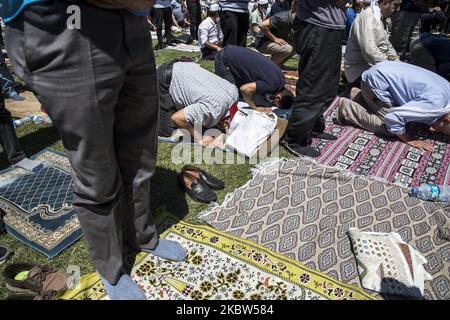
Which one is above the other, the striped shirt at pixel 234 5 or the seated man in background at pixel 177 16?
the striped shirt at pixel 234 5

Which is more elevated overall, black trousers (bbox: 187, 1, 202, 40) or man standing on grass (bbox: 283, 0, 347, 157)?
man standing on grass (bbox: 283, 0, 347, 157)

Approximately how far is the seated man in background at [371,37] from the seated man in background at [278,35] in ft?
5.30

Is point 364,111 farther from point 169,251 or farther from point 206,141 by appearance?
point 169,251

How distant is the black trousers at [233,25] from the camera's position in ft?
20.0

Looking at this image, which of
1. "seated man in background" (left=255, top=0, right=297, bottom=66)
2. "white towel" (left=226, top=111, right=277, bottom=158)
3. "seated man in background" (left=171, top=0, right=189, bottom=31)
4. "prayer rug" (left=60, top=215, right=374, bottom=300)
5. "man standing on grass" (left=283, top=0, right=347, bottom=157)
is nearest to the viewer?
"prayer rug" (left=60, top=215, right=374, bottom=300)

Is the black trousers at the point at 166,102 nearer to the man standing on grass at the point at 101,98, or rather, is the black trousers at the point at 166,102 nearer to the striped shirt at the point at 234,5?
the man standing on grass at the point at 101,98

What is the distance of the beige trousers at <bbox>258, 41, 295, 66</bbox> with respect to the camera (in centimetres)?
585

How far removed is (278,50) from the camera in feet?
19.3

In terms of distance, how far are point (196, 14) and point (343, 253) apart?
29.2ft

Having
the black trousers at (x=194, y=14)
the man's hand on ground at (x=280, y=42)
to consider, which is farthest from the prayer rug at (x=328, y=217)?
the black trousers at (x=194, y=14)

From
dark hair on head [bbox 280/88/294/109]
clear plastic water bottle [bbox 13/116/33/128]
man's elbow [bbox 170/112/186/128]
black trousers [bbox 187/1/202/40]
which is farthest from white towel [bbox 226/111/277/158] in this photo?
black trousers [bbox 187/1/202/40]

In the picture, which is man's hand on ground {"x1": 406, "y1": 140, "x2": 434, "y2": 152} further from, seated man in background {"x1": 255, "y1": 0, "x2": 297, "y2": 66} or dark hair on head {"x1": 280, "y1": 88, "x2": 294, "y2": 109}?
seated man in background {"x1": 255, "y1": 0, "x2": 297, "y2": 66}

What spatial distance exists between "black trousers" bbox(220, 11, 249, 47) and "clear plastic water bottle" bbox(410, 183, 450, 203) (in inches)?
179
